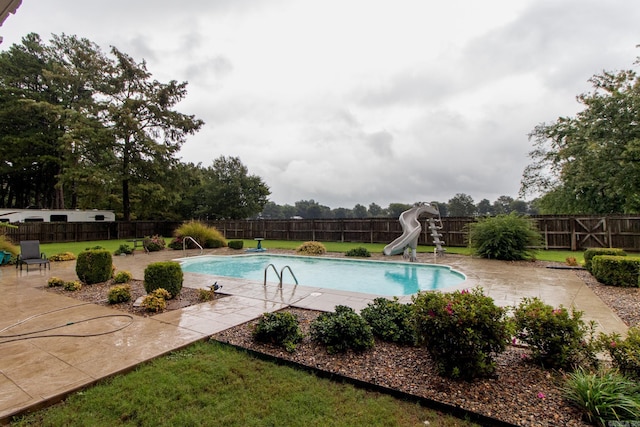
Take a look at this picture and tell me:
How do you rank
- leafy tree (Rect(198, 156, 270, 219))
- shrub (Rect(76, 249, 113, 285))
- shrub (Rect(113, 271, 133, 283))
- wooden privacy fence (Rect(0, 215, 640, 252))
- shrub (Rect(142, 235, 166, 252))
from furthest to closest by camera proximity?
leafy tree (Rect(198, 156, 270, 219))
shrub (Rect(142, 235, 166, 252))
wooden privacy fence (Rect(0, 215, 640, 252))
shrub (Rect(113, 271, 133, 283))
shrub (Rect(76, 249, 113, 285))

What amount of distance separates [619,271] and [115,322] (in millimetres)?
9635

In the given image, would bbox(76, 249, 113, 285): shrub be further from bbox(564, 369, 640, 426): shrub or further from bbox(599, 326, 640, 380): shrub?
bbox(599, 326, 640, 380): shrub

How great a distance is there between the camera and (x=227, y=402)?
232cm

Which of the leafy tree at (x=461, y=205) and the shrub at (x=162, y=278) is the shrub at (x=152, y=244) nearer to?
the shrub at (x=162, y=278)

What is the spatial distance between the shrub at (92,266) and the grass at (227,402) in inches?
205

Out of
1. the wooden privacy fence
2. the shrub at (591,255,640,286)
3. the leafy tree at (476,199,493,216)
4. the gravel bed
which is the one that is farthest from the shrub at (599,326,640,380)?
the leafy tree at (476,199,493,216)

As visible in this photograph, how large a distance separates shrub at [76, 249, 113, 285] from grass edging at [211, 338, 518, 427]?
221 inches

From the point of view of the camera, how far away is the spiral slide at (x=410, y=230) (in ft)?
36.4

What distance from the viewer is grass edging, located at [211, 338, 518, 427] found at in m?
2.09

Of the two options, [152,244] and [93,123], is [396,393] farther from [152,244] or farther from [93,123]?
[93,123]

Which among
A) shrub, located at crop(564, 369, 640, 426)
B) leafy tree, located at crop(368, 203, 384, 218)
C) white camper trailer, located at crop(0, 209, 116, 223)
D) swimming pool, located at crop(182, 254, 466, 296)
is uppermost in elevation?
leafy tree, located at crop(368, 203, 384, 218)

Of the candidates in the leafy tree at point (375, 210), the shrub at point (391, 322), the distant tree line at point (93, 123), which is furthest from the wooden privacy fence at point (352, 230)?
the leafy tree at point (375, 210)

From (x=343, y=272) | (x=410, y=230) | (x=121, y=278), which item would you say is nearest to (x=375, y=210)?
(x=410, y=230)

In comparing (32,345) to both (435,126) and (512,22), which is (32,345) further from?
(435,126)
